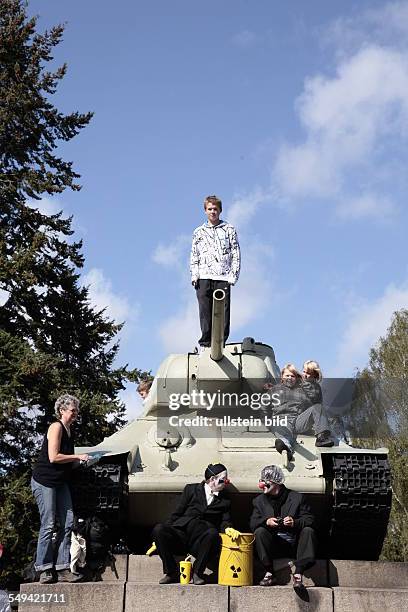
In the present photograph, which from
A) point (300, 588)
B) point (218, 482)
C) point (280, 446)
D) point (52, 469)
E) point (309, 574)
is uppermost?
point (280, 446)

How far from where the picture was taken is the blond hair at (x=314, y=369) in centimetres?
1012

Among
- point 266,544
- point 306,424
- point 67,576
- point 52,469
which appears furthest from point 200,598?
point 306,424

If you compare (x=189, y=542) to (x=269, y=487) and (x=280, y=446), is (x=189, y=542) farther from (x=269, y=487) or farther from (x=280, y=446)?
(x=280, y=446)

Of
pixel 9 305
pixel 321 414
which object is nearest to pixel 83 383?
pixel 9 305

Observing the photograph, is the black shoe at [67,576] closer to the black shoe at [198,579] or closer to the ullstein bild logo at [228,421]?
the black shoe at [198,579]

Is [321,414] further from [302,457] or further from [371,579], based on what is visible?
[371,579]

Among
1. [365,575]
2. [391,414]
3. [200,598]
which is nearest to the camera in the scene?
[200,598]

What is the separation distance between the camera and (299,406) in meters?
10.1

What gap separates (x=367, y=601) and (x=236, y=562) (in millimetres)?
1320

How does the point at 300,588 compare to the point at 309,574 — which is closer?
the point at 300,588

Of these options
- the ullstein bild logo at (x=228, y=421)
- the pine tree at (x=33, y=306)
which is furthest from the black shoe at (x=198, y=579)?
the pine tree at (x=33, y=306)

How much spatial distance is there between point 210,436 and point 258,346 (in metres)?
1.78

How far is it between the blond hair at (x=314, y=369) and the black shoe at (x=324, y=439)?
75 centimetres

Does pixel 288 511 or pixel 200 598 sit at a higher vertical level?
pixel 288 511
